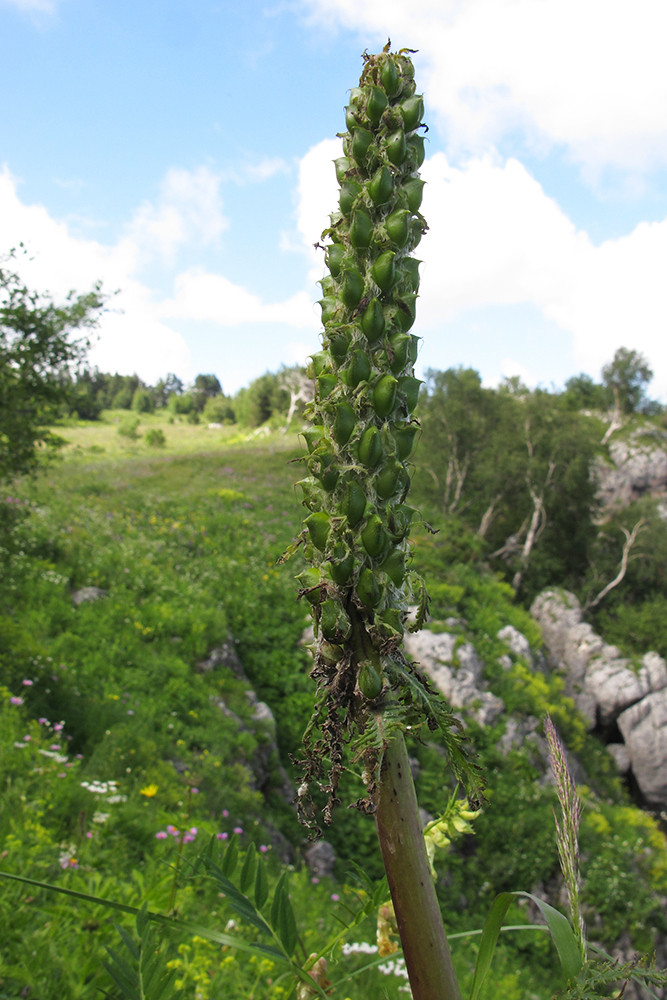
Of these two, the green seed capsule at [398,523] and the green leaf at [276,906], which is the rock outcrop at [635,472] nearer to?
the green leaf at [276,906]

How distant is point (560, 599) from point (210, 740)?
948 inches

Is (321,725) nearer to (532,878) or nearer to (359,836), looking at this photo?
(359,836)

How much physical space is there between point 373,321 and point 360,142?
0.30 metres

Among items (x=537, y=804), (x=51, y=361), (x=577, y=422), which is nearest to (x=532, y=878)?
(x=537, y=804)

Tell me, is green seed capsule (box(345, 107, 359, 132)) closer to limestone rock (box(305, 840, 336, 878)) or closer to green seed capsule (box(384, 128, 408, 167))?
green seed capsule (box(384, 128, 408, 167))

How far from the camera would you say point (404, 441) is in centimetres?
87

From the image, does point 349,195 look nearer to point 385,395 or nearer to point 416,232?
point 416,232

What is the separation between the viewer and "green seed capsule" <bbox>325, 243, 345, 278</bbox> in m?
0.91

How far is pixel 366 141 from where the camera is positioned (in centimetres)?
89

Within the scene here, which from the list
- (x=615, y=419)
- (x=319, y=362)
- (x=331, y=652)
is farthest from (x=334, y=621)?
Result: (x=615, y=419)

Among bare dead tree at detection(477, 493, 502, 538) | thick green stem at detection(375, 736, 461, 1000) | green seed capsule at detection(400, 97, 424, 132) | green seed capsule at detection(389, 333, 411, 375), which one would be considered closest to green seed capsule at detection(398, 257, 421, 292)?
green seed capsule at detection(389, 333, 411, 375)

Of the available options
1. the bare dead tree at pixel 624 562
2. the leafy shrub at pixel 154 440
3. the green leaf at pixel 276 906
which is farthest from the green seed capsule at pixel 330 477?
the leafy shrub at pixel 154 440

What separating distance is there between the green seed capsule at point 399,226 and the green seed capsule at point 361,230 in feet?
0.10

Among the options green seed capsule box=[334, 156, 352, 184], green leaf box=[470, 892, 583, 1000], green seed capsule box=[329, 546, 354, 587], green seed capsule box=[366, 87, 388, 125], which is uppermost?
green seed capsule box=[366, 87, 388, 125]
